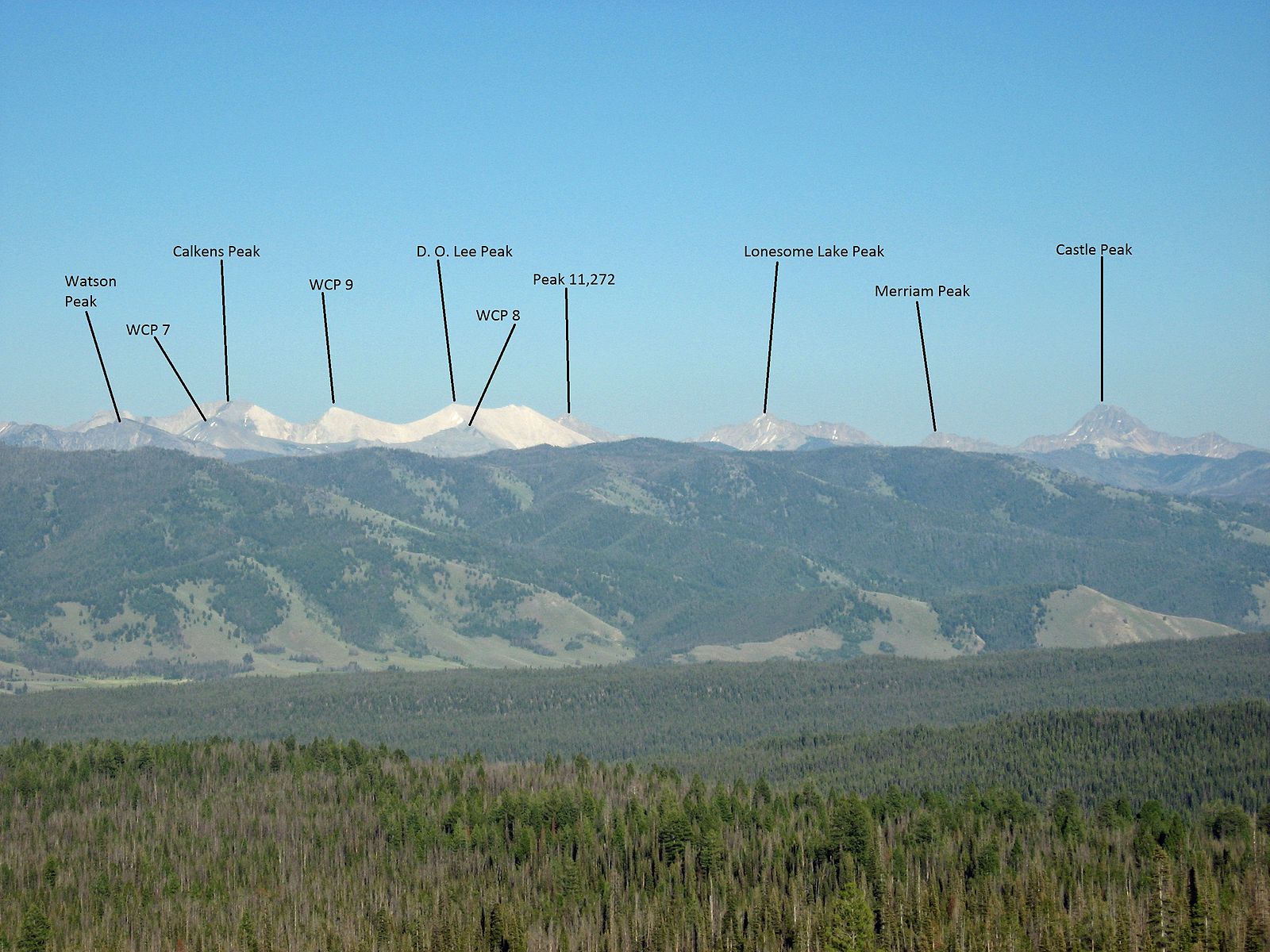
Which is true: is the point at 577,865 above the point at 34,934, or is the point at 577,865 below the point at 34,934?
below

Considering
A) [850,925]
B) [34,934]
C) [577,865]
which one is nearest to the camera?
[850,925]

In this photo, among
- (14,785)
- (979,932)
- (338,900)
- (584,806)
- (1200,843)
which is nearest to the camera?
(979,932)

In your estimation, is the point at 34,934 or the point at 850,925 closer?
the point at 850,925

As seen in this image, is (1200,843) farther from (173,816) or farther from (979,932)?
(173,816)

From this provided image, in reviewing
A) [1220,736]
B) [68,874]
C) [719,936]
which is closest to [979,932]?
[719,936]

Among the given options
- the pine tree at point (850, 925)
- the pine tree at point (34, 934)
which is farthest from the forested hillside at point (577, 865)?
the pine tree at point (850, 925)

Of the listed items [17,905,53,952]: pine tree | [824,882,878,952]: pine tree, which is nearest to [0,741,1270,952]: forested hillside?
[17,905,53,952]: pine tree

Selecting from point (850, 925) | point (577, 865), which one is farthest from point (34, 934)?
point (850, 925)

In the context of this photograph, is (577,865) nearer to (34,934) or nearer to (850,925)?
(850,925)
